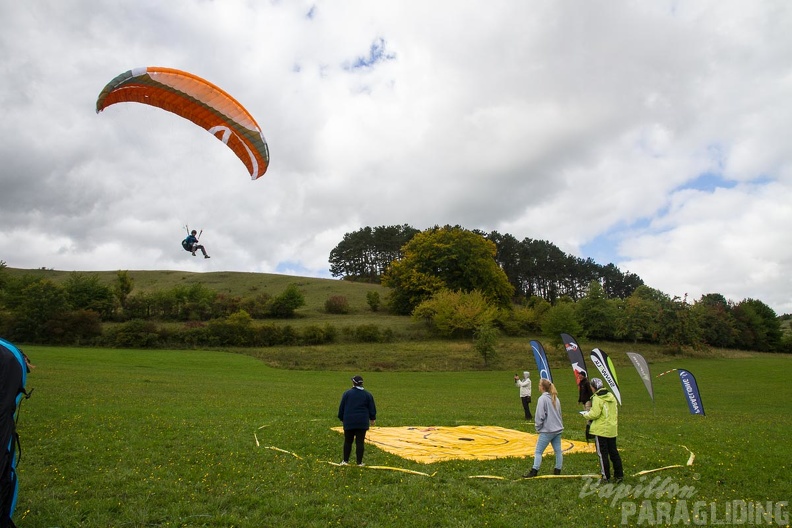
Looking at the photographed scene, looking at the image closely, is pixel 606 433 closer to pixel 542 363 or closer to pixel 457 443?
pixel 457 443

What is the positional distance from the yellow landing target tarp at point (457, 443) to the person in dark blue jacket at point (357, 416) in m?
1.55

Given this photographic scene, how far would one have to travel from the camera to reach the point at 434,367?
45969mm

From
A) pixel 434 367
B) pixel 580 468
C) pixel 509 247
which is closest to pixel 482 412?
pixel 580 468

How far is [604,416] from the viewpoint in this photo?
890 centimetres

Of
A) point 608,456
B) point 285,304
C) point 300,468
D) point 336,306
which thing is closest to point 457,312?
point 336,306

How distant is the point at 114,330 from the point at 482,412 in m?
48.8

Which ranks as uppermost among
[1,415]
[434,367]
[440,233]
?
[440,233]

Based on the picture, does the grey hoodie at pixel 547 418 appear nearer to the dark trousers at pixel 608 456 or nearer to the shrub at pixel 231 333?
the dark trousers at pixel 608 456

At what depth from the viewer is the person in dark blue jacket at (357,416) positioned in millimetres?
9555

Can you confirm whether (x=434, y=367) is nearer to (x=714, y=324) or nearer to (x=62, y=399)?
(x=62, y=399)

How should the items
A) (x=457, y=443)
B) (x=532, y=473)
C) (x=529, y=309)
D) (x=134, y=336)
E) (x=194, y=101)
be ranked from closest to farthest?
(x=532, y=473)
(x=457, y=443)
(x=194, y=101)
(x=134, y=336)
(x=529, y=309)

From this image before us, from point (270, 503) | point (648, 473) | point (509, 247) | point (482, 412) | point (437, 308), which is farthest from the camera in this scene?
point (509, 247)

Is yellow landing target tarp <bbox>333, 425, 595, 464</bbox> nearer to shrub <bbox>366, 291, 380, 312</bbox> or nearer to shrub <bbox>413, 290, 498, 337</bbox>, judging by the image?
shrub <bbox>413, 290, 498, 337</bbox>

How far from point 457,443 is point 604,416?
4.80 m
